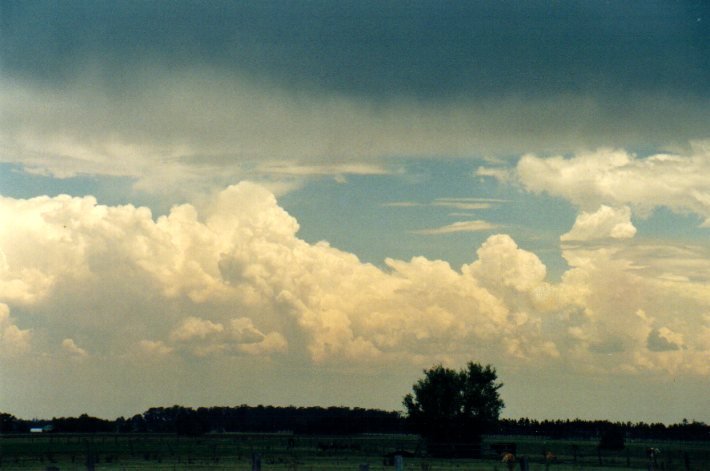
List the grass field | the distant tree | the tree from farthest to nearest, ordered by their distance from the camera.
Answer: the distant tree < the tree < the grass field

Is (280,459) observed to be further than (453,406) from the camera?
No

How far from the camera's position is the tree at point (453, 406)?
10975cm

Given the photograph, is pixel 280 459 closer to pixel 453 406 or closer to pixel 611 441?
pixel 453 406

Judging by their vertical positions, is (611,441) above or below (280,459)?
above

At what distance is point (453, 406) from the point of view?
111 m

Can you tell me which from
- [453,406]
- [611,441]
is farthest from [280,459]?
[611,441]

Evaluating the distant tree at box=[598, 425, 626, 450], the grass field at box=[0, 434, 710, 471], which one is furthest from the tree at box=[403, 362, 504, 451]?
the distant tree at box=[598, 425, 626, 450]

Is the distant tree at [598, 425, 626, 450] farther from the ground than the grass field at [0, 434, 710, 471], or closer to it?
farther from the ground

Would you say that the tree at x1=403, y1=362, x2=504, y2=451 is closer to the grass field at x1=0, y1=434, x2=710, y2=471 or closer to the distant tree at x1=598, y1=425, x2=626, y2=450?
the grass field at x1=0, y1=434, x2=710, y2=471

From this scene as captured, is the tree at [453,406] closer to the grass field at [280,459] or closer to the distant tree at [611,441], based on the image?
the grass field at [280,459]

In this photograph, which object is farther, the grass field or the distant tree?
the distant tree

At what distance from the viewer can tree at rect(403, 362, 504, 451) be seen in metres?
110

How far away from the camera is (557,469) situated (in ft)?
222

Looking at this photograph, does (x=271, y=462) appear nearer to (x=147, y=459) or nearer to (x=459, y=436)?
(x=147, y=459)
